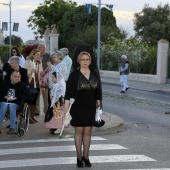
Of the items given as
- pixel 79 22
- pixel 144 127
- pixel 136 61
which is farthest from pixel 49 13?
pixel 144 127

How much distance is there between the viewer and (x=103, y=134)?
10672 mm

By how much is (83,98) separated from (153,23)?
46.9 metres

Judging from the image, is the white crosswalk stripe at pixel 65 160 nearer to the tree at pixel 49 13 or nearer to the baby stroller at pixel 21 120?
the baby stroller at pixel 21 120

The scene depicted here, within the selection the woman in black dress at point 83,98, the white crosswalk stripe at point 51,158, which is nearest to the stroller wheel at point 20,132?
the white crosswalk stripe at point 51,158

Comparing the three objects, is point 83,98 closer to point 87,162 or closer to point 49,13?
point 87,162

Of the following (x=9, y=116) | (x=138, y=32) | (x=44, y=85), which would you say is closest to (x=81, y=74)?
(x=9, y=116)

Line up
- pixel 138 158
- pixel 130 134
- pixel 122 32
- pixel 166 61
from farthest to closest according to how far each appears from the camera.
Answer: pixel 122 32 → pixel 166 61 → pixel 130 134 → pixel 138 158

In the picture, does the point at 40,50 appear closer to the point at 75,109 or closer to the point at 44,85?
the point at 44,85

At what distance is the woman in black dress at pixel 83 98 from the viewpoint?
291 inches

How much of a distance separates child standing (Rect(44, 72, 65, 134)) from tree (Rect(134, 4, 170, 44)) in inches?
1698

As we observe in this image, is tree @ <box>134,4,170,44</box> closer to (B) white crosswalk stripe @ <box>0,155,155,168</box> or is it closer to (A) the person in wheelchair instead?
(A) the person in wheelchair

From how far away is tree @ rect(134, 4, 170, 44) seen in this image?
174 feet

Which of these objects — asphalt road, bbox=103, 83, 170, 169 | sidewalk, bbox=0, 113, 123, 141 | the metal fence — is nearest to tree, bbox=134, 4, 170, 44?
the metal fence

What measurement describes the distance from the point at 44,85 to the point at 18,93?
160cm
